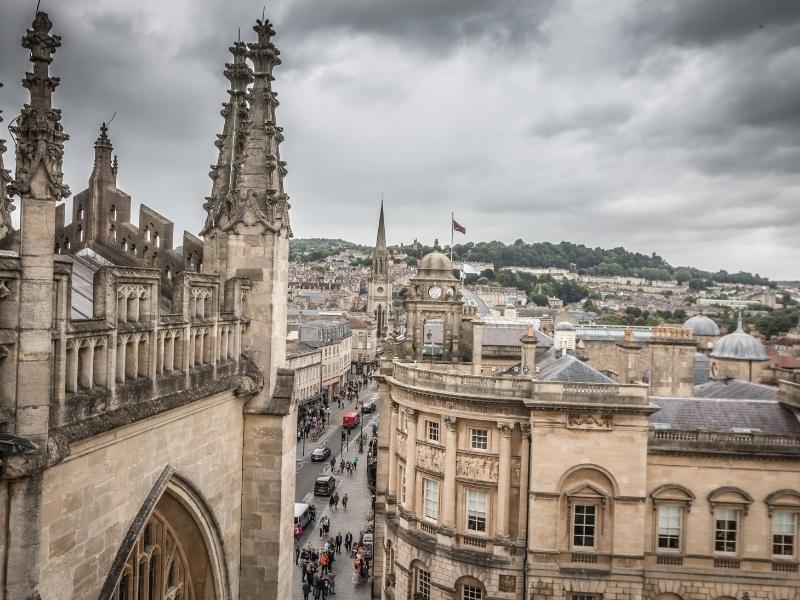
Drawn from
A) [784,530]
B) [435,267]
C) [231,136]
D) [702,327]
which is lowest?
[784,530]

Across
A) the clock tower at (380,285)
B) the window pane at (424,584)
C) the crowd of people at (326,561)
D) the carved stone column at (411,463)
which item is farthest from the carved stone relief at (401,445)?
the clock tower at (380,285)

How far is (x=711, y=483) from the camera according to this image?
88.5ft

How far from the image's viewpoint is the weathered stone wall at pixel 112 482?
23.7 feet

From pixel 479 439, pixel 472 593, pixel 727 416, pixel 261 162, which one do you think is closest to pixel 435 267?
pixel 479 439

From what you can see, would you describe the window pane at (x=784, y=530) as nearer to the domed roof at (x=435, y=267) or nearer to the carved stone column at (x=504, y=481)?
the carved stone column at (x=504, y=481)

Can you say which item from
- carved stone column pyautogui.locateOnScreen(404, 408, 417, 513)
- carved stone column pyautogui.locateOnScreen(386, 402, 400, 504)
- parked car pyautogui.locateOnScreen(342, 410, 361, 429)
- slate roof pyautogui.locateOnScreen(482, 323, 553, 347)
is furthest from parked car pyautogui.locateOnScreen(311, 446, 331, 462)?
carved stone column pyautogui.locateOnScreen(404, 408, 417, 513)

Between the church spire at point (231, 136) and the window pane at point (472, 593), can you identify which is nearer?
the church spire at point (231, 136)

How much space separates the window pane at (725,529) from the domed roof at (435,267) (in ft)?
60.8

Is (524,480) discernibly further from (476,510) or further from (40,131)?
(40,131)

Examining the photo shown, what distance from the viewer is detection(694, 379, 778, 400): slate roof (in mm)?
33094

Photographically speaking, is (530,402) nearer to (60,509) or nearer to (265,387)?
(265,387)

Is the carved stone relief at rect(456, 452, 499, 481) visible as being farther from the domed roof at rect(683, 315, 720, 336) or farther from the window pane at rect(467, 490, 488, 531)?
the domed roof at rect(683, 315, 720, 336)

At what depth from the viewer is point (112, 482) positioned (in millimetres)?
8172

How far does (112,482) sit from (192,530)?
2987 mm
